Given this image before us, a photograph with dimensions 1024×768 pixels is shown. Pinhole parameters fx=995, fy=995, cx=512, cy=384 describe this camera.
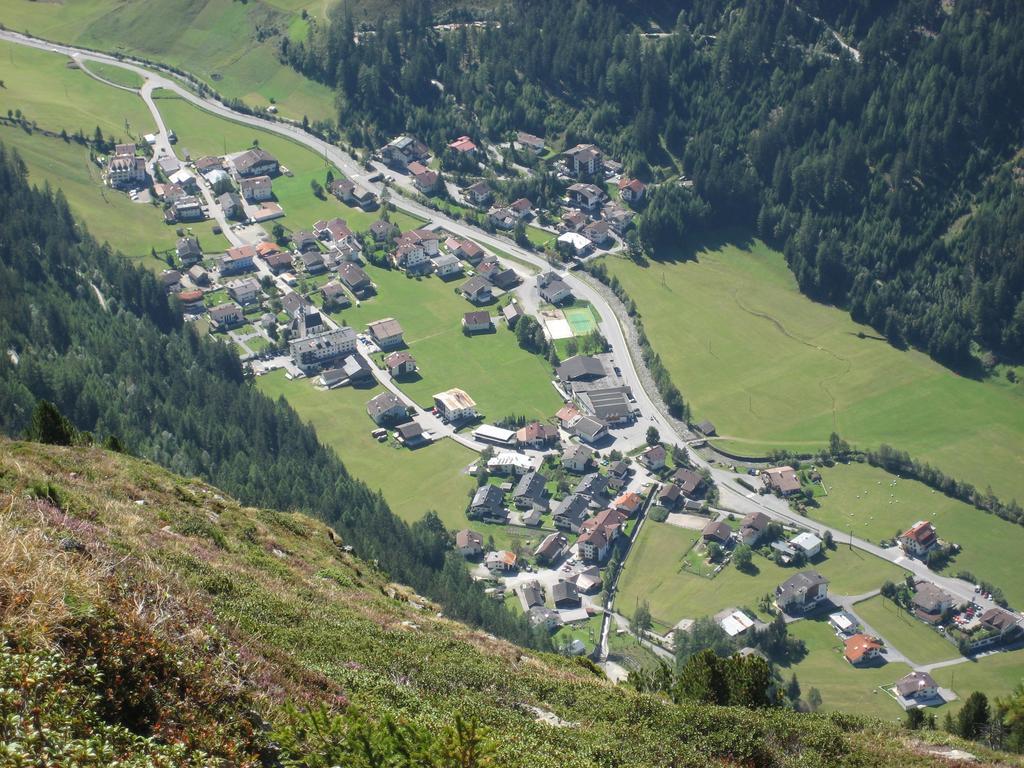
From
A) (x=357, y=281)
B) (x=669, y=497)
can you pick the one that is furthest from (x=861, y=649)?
(x=357, y=281)

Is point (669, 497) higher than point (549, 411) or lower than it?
lower

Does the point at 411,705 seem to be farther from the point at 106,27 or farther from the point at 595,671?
the point at 106,27

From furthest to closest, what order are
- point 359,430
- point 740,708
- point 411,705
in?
point 359,430 < point 740,708 < point 411,705

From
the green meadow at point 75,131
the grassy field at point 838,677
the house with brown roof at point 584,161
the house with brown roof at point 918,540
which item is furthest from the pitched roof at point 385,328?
the house with brown roof at point 918,540

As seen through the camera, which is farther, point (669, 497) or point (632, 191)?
point (632, 191)

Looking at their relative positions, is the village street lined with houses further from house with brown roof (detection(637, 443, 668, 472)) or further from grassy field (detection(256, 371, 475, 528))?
grassy field (detection(256, 371, 475, 528))

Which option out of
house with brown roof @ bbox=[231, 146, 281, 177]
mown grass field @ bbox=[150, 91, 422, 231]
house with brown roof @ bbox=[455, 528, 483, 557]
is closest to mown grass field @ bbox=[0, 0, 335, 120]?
mown grass field @ bbox=[150, 91, 422, 231]

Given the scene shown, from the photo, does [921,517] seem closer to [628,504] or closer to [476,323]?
[628,504]

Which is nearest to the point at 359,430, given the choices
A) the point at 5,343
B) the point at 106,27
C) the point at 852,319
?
the point at 5,343
